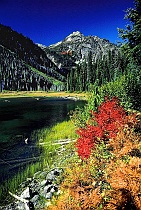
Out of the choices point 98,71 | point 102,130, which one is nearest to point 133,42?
point 102,130

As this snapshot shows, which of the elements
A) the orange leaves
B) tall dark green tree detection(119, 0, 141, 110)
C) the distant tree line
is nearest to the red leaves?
the orange leaves

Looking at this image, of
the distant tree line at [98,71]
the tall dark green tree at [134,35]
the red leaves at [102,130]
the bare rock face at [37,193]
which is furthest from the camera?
the distant tree line at [98,71]

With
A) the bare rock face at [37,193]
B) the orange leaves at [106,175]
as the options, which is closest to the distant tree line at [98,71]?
the orange leaves at [106,175]

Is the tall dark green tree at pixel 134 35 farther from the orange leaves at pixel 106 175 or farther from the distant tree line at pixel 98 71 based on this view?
the distant tree line at pixel 98 71

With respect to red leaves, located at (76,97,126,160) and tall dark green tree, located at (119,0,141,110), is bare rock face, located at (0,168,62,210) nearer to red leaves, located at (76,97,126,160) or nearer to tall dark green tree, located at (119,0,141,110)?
red leaves, located at (76,97,126,160)

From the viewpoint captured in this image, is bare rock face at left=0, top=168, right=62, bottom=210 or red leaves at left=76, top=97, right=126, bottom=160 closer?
bare rock face at left=0, top=168, right=62, bottom=210

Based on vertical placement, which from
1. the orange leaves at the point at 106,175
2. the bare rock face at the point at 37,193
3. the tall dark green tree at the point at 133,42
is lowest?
the bare rock face at the point at 37,193

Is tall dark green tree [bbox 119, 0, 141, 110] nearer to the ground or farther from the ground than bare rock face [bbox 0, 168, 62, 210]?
farther from the ground

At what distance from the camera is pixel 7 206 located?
13.1 m

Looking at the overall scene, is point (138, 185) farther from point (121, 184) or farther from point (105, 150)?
point (105, 150)

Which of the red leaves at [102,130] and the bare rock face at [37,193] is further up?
the red leaves at [102,130]

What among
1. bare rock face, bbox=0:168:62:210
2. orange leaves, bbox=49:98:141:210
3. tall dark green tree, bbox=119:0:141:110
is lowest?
bare rock face, bbox=0:168:62:210

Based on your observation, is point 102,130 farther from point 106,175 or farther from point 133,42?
point 133,42

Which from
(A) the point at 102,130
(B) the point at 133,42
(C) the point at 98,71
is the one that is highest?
(C) the point at 98,71
